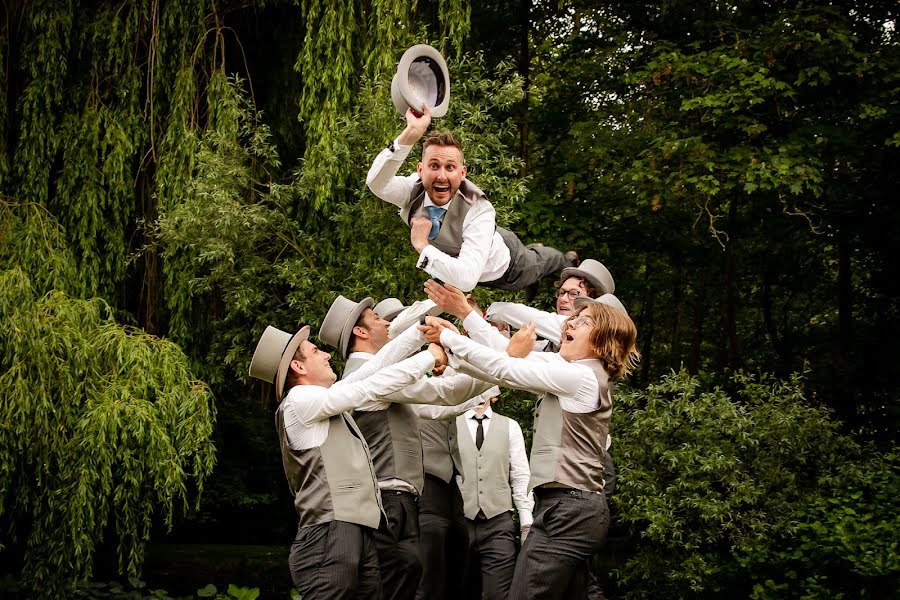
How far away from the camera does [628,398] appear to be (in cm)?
977

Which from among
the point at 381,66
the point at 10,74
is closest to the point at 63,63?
the point at 10,74

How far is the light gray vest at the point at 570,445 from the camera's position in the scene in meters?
4.74

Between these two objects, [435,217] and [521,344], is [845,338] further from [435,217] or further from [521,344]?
[435,217]

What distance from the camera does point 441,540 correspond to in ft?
21.6

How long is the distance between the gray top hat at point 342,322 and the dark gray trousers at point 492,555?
1.62 meters

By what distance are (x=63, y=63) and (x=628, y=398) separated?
612cm

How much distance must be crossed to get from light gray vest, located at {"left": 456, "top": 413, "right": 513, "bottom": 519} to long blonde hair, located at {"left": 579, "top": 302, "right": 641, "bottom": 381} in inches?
86.8

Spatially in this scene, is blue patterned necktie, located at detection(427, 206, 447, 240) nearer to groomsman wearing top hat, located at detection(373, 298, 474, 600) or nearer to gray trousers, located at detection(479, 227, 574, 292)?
gray trousers, located at detection(479, 227, 574, 292)

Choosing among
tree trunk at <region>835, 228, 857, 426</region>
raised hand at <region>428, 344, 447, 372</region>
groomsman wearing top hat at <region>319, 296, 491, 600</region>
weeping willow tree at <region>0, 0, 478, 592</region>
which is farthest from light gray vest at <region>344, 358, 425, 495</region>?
tree trunk at <region>835, 228, 857, 426</region>

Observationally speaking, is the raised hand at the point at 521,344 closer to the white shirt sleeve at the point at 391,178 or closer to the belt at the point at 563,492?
the belt at the point at 563,492

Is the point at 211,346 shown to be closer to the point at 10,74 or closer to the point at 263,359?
the point at 10,74

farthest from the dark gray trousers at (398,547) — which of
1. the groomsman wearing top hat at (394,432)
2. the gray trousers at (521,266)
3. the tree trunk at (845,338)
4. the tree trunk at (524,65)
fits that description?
the tree trunk at (524,65)

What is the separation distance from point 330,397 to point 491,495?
2.29 metres

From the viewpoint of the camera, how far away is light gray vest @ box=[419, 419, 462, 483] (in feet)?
21.7
